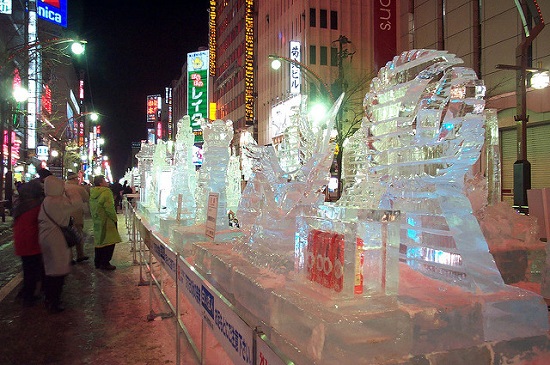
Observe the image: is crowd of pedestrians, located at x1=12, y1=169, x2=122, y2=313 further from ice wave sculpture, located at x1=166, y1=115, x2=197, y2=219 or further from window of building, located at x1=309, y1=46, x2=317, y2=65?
window of building, located at x1=309, y1=46, x2=317, y2=65

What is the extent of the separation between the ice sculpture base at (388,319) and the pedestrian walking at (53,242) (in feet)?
13.2

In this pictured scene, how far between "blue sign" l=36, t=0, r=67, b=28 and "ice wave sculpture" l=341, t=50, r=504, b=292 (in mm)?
48971

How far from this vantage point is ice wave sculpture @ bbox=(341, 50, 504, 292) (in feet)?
11.5

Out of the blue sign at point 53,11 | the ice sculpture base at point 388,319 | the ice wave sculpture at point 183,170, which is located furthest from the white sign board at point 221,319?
the blue sign at point 53,11

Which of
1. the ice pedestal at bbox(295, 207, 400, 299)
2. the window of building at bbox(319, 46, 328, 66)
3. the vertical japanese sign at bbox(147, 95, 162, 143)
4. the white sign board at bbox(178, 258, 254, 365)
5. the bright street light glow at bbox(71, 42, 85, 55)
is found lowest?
the white sign board at bbox(178, 258, 254, 365)

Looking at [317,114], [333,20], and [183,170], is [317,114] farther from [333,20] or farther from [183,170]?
[333,20]

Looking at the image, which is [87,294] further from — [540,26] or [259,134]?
[259,134]

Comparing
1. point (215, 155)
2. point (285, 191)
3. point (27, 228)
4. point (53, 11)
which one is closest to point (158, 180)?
point (215, 155)

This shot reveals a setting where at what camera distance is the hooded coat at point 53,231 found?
645 centimetres

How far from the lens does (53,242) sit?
6.49m

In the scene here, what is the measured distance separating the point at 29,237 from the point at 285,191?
14.3 feet

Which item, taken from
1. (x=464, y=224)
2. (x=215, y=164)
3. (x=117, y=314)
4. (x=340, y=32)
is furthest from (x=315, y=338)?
(x=340, y=32)

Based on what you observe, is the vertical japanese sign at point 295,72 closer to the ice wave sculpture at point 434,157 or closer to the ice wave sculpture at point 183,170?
the ice wave sculpture at point 183,170

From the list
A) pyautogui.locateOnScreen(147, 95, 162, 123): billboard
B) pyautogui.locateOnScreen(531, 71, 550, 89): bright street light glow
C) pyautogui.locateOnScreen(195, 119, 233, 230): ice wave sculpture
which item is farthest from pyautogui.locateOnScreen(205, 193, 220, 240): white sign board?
pyautogui.locateOnScreen(147, 95, 162, 123): billboard
